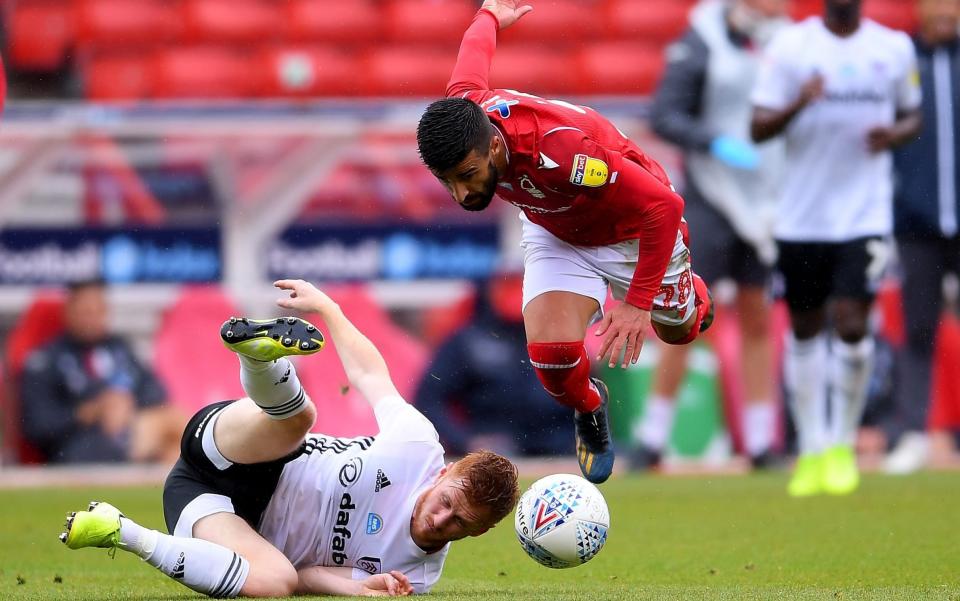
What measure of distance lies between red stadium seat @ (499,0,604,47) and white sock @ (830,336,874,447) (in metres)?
5.35

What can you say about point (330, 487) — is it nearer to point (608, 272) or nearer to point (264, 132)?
point (608, 272)

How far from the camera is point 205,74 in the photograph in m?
13.3

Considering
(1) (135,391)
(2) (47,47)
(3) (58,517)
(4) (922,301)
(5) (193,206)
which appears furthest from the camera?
(2) (47,47)

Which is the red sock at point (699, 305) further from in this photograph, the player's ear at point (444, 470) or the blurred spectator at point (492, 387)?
the blurred spectator at point (492, 387)

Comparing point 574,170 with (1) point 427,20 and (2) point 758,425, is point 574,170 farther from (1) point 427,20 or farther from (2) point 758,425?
(1) point 427,20

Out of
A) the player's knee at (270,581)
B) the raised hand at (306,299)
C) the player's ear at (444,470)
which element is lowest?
the player's knee at (270,581)

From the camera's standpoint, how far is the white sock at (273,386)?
501 centimetres

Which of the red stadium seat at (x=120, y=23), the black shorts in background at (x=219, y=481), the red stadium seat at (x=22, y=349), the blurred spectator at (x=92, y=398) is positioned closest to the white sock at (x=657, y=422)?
the blurred spectator at (x=92, y=398)

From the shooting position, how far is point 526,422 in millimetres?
10547

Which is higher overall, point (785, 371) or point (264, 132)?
point (264, 132)

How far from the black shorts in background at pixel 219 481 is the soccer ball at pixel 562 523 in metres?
0.87

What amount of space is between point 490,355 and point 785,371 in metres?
2.10

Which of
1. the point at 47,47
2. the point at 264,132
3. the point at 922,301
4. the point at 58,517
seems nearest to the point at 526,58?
the point at 264,132

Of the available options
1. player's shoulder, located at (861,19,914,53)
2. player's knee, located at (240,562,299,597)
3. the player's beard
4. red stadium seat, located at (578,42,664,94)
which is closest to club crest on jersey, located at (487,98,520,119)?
the player's beard
